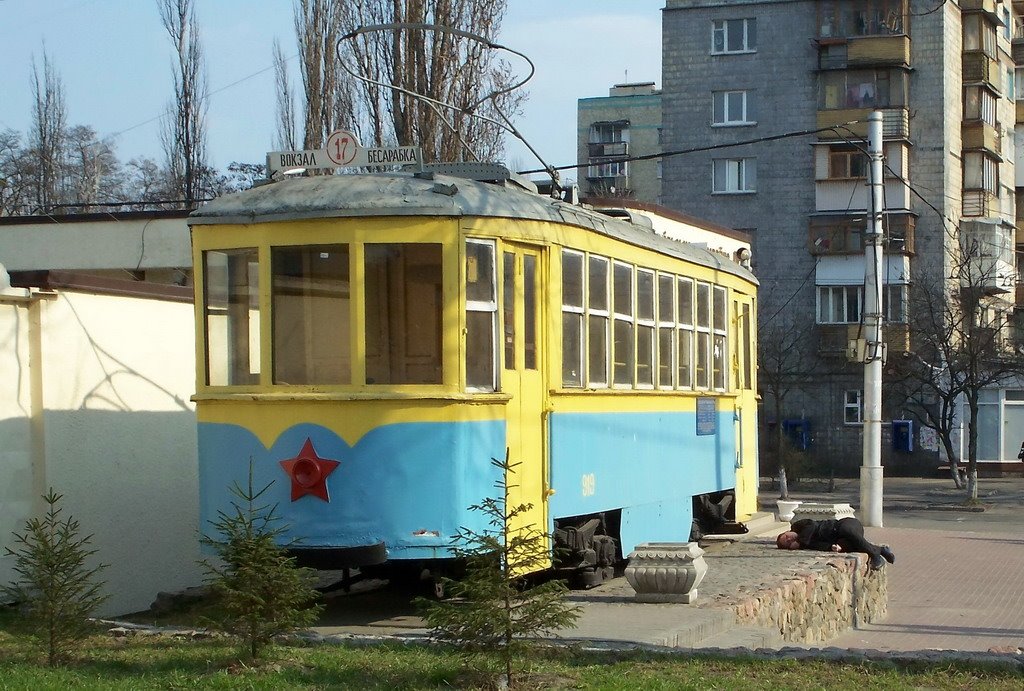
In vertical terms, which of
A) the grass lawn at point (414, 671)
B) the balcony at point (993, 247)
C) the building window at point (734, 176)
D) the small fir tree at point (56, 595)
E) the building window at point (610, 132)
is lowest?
the grass lawn at point (414, 671)

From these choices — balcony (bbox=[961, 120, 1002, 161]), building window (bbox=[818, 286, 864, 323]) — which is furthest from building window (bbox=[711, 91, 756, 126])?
balcony (bbox=[961, 120, 1002, 161])

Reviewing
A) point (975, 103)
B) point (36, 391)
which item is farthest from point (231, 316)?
point (975, 103)

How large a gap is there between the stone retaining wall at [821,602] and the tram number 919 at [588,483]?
1.40m

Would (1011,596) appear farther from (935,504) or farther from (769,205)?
(769,205)

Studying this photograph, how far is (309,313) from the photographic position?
9.40 m

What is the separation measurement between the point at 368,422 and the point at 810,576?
531 cm

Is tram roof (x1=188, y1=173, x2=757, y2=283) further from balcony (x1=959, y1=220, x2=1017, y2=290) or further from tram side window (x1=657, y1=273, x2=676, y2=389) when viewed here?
balcony (x1=959, y1=220, x2=1017, y2=290)

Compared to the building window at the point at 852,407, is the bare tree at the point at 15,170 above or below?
above

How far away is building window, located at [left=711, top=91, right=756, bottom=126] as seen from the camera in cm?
4584

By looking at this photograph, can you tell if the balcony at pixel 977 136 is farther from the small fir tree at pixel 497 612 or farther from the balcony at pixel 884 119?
the small fir tree at pixel 497 612

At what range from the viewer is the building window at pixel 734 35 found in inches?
1805

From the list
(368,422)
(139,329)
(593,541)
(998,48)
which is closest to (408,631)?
(368,422)

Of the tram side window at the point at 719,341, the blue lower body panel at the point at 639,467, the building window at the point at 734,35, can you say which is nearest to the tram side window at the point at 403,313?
the blue lower body panel at the point at 639,467

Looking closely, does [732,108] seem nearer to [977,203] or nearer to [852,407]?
[977,203]
